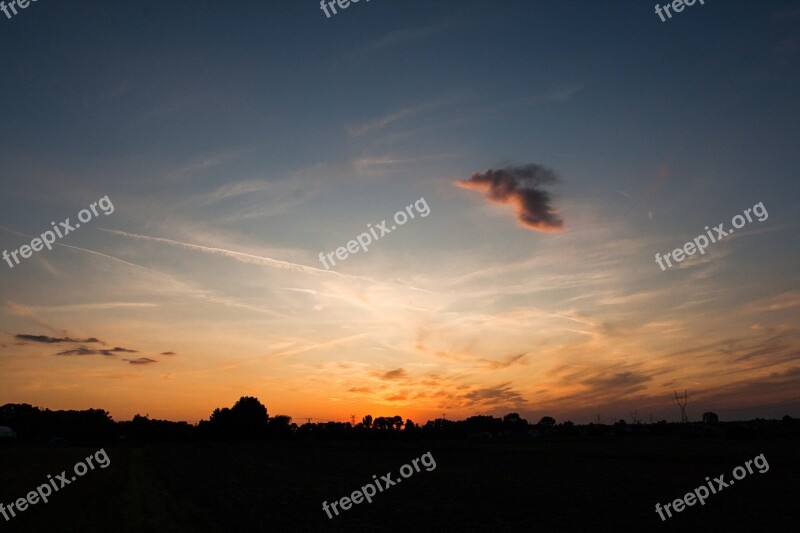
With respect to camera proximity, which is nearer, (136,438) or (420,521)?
(420,521)

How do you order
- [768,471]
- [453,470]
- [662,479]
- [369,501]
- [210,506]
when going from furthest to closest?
1. [453,470]
2. [768,471]
3. [662,479]
4. [369,501]
5. [210,506]

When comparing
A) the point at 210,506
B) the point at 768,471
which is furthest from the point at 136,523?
the point at 768,471

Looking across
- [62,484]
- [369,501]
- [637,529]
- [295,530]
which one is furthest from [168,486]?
[637,529]

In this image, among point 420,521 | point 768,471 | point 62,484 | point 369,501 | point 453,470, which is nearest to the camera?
point 420,521

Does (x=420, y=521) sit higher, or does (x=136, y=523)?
(x=136, y=523)

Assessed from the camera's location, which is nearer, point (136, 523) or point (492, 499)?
point (136, 523)

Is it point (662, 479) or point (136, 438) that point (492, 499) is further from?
point (136, 438)

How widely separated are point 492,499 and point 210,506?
17946mm

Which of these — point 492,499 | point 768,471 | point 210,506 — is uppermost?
point 210,506

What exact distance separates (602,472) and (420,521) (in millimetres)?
34061

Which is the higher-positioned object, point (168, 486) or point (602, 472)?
point (168, 486)

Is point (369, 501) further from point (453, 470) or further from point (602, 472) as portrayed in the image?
point (602, 472)

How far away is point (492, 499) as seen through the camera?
122 feet

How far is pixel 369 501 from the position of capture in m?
36.1
